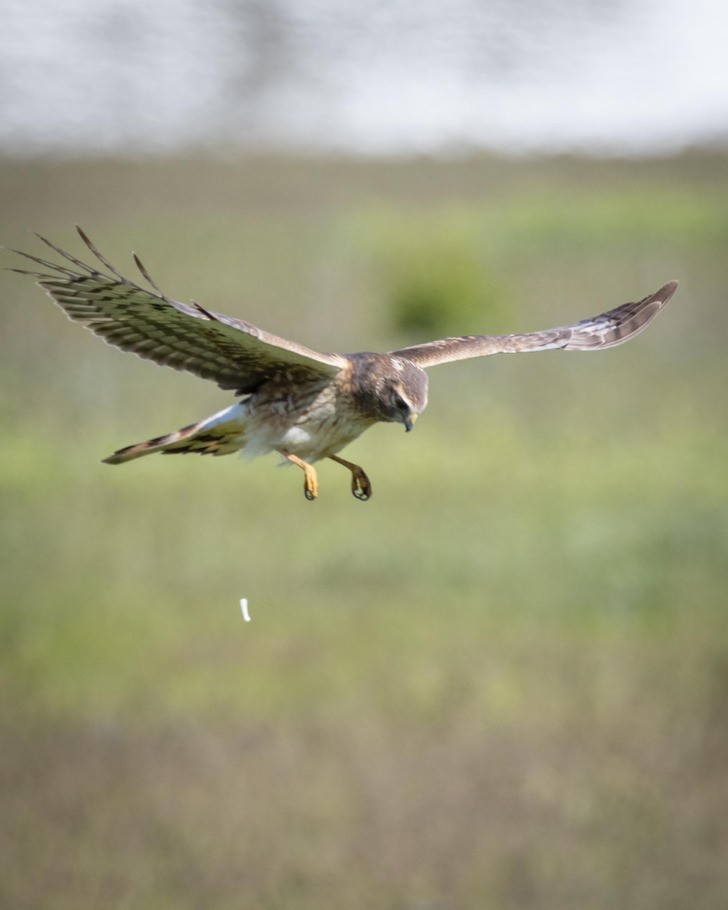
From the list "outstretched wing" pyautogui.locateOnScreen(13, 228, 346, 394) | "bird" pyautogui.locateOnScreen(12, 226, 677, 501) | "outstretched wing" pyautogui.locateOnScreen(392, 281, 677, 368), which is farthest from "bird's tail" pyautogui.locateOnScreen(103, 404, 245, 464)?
"outstretched wing" pyautogui.locateOnScreen(392, 281, 677, 368)

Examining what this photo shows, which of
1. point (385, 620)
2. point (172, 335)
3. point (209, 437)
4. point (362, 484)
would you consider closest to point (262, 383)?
point (209, 437)

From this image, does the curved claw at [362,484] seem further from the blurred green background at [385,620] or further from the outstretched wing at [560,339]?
the blurred green background at [385,620]

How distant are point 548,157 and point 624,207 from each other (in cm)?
406

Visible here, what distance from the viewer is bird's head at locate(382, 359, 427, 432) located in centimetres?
528

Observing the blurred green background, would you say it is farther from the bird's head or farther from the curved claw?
the bird's head

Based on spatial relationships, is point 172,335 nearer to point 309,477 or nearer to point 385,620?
point 309,477

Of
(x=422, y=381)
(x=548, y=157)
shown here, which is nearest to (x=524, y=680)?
(x=422, y=381)

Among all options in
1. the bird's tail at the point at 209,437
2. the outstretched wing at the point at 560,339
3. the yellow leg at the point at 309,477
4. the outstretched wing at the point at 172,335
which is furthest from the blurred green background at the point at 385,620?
the outstretched wing at the point at 172,335

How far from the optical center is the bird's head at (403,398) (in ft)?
17.3

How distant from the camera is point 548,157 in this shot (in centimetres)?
2862

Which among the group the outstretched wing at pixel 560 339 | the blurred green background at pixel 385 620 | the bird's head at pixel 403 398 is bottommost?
the blurred green background at pixel 385 620

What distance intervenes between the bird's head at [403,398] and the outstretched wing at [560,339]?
0.37 metres

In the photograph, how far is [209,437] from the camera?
17.7 feet

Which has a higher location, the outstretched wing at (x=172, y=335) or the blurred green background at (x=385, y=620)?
the outstretched wing at (x=172, y=335)
